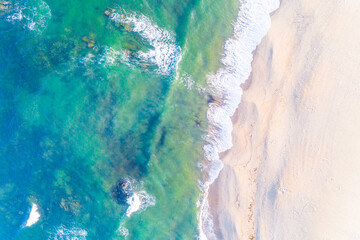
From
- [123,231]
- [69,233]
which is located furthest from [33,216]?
[123,231]

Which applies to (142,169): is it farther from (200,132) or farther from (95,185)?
(200,132)

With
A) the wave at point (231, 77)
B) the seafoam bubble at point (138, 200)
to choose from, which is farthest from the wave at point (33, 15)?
the seafoam bubble at point (138, 200)

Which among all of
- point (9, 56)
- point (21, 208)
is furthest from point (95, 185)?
point (9, 56)

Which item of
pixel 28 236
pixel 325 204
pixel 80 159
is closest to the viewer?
pixel 325 204

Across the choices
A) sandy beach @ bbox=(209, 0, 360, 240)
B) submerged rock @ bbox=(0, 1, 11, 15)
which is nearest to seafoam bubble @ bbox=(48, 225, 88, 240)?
sandy beach @ bbox=(209, 0, 360, 240)

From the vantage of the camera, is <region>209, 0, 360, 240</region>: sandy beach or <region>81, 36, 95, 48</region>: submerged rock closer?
<region>209, 0, 360, 240</region>: sandy beach

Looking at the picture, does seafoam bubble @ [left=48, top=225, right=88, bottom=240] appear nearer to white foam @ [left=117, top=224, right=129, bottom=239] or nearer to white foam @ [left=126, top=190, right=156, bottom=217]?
white foam @ [left=117, top=224, right=129, bottom=239]
